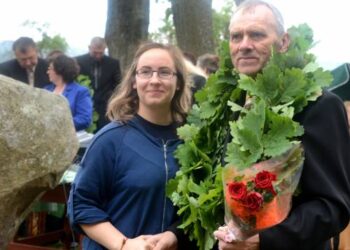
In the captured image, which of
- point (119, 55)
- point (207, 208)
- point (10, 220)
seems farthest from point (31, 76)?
point (207, 208)

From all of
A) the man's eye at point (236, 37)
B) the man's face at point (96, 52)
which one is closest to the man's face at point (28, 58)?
the man's face at point (96, 52)

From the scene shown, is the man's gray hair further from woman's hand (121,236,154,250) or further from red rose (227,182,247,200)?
woman's hand (121,236,154,250)

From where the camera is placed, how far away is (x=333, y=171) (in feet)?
7.17

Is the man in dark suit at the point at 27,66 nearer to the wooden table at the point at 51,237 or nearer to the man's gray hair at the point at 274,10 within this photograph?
the wooden table at the point at 51,237

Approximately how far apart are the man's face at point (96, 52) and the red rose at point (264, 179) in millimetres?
6446

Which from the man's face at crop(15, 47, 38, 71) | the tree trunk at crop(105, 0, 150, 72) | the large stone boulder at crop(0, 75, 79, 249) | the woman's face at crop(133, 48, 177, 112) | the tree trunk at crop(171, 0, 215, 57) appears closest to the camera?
the woman's face at crop(133, 48, 177, 112)

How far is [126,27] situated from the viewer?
8742 millimetres

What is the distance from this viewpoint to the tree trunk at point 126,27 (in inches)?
343

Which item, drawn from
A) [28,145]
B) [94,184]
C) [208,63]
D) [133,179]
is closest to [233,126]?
[133,179]

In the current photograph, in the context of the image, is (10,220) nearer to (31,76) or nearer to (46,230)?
(46,230)

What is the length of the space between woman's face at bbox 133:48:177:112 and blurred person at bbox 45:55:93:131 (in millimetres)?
3319

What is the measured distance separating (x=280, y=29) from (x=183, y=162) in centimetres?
71

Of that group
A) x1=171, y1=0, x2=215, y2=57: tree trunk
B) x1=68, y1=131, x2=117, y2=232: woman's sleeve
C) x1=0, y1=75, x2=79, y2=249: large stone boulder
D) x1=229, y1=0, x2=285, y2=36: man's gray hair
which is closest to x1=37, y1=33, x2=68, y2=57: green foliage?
x1=171, y1=0, x2=215, y2=57: tree trunk

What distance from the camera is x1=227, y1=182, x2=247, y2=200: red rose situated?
2.03 metres
